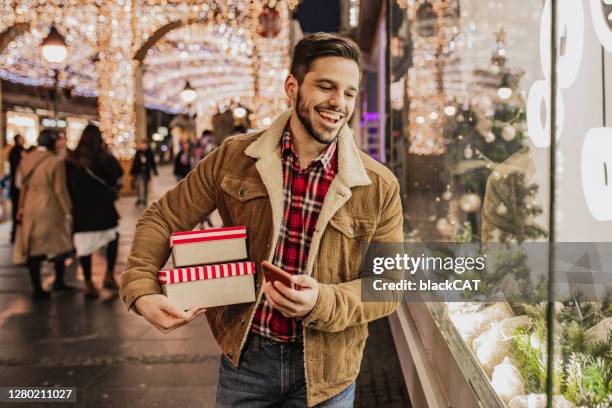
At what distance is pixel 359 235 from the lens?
6.61 feet

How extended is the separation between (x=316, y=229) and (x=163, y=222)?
1.69 feet

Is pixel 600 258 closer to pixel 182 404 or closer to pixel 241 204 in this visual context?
pixel 241 204

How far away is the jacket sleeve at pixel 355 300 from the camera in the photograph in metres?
1.83

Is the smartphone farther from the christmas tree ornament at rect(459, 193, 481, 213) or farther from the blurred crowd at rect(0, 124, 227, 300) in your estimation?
the blurred crowd at rect(0, 124, 227, 300)

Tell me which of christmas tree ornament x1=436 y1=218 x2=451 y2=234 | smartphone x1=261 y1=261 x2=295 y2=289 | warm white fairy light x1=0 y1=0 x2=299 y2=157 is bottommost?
christmas tree ornament x1=436 y1=218 x2=451 y2=234

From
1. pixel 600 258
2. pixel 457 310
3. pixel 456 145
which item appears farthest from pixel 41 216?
pixel 600 258

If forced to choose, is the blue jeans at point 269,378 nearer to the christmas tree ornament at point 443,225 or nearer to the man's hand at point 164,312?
the man's hand at point 164,312

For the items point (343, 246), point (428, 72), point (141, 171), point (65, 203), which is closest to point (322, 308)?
point (343, 246)

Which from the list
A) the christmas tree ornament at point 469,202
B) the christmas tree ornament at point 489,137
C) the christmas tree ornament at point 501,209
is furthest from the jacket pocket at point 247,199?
the christmas tree ornament at point 489,137

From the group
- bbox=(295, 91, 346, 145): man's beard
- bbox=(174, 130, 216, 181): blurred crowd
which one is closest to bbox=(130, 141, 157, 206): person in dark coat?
bbox=(174, 130, 216, 181): blurred crowd

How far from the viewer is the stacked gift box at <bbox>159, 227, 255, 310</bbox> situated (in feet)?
6.23

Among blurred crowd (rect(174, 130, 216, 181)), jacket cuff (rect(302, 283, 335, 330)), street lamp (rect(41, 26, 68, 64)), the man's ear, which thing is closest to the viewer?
jacket cuff (rect(302, 283, 335, 330))

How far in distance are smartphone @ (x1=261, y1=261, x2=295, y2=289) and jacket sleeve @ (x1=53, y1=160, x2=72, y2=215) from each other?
6.55 m

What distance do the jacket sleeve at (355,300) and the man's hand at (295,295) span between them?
1.8 inches
